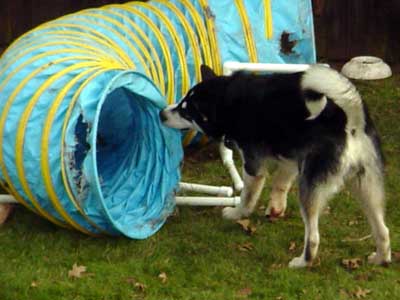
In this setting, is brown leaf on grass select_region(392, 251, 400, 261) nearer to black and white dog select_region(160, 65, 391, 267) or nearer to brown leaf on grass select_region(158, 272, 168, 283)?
black and white dog select_region(160, 65, 391, 267)

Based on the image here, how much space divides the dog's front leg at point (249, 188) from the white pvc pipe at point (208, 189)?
12.0 inches

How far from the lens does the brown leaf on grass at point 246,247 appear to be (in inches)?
229

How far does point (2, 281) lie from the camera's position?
526 cm

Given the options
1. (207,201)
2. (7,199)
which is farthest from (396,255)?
(7,199)

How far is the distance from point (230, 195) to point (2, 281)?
6.64 feet

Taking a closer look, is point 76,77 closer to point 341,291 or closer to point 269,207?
point 269,207

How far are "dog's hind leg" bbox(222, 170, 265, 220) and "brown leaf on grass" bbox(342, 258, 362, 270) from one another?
0.80 meters

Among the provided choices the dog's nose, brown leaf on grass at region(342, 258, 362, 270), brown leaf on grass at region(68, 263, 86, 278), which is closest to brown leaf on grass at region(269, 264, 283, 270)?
brown leaf on grass at region(342, 258, 362, 270)

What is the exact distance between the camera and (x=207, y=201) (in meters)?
6.47

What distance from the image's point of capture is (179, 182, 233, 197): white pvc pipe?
21.9ft

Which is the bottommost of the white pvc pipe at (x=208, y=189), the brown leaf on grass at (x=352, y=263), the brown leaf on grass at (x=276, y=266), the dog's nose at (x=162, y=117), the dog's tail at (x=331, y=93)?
the white pvc pipe at (x=208, y=189)

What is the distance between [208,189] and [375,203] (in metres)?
1.64

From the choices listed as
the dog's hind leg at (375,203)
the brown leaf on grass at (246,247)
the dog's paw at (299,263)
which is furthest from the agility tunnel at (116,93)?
the dog's hind leg at (375,203)

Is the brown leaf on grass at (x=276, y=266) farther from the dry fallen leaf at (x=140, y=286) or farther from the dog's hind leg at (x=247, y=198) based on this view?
the dry fallen leaf at (x=140, y=286)
